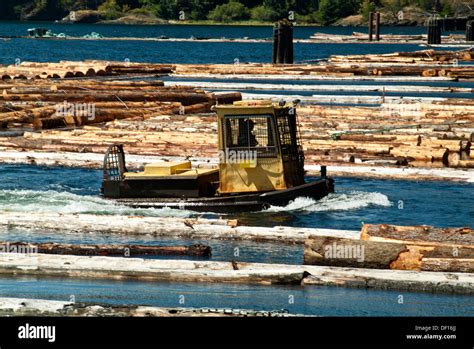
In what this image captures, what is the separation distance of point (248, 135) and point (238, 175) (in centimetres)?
96

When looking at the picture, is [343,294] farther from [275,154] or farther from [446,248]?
[275,154]

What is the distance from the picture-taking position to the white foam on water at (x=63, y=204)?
2441 centimetres

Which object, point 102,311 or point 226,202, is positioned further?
point 226,202

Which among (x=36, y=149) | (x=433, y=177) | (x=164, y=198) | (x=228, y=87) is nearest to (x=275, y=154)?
(x=164, y=198)

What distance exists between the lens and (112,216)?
2250cm

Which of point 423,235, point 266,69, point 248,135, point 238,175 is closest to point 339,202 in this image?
point 238,175

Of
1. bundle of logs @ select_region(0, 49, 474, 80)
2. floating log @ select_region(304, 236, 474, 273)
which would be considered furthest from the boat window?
bundle of logs @ select_region(0, 49, 474, 80)

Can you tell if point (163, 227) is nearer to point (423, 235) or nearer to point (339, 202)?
point (423, 235)

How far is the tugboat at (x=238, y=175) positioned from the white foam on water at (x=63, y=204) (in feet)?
0.62

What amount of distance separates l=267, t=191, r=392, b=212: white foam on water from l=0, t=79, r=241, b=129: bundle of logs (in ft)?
34.5

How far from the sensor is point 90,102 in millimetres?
44219

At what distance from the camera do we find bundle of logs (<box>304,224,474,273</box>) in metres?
17.9

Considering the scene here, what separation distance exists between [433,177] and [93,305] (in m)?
15.6

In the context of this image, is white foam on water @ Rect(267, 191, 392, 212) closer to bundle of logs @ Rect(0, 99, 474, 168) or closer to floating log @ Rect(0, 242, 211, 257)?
bundle of logs @ Rect(0, 99, 474, 168)
